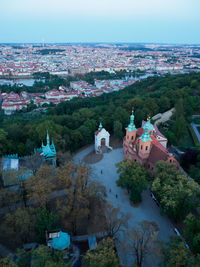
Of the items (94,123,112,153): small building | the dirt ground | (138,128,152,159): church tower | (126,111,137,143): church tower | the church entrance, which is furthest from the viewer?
the church entrance

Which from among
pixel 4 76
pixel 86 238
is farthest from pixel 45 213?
pixel 4 76

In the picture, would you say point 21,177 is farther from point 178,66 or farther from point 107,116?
point 178,66

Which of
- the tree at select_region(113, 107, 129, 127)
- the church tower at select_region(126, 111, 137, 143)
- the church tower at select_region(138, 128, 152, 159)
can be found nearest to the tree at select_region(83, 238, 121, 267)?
the church tower at select_region(138, 128, 152, 159)

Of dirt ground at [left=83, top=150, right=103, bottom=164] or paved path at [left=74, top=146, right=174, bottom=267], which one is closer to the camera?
paved path at [left=74, top=146, right=174, bottom=267]

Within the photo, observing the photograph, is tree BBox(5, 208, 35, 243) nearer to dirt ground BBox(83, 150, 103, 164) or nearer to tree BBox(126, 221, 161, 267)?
tree BBox(126, 221, 161, 267)

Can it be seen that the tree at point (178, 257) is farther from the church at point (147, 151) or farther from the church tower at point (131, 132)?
the church tower at point (131, 132)

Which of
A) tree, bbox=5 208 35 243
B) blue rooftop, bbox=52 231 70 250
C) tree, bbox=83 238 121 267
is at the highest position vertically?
tree, bbox=83 238 121 267

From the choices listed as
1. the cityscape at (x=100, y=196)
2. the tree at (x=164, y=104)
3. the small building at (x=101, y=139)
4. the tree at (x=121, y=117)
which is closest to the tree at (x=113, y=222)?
the cityscape at (x=100, y=196)

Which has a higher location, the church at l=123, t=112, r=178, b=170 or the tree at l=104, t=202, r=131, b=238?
the church at l=123, t=112, r=178, b=170
